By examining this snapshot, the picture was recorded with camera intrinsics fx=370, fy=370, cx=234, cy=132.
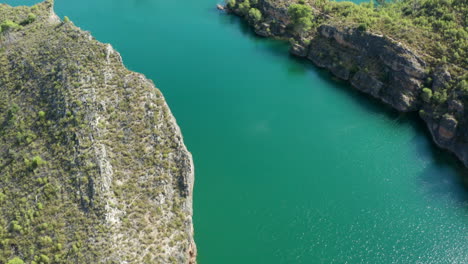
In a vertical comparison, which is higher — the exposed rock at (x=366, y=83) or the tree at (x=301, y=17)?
the tree at (x=301, y=17)

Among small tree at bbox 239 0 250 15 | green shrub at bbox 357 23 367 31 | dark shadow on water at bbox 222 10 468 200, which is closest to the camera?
dark shadow on water at bbox 222 10 468 200

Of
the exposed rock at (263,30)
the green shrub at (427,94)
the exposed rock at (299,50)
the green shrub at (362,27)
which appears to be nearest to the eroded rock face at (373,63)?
the green shrub at (362,27)

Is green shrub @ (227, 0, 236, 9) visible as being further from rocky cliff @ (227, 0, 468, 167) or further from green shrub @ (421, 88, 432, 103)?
green shrub @ (421, 88, 432, 103)

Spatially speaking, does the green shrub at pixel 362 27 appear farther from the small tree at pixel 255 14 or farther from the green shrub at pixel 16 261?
the green shrub at pixel 16 261

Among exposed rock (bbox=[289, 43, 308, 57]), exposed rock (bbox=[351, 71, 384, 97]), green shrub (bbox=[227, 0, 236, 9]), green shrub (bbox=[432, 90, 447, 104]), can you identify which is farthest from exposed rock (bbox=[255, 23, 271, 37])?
green shrub (bbox=[432, 90, 447, 104])

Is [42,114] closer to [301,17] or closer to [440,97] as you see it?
[301,17]

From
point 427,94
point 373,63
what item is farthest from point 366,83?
point 427,94
